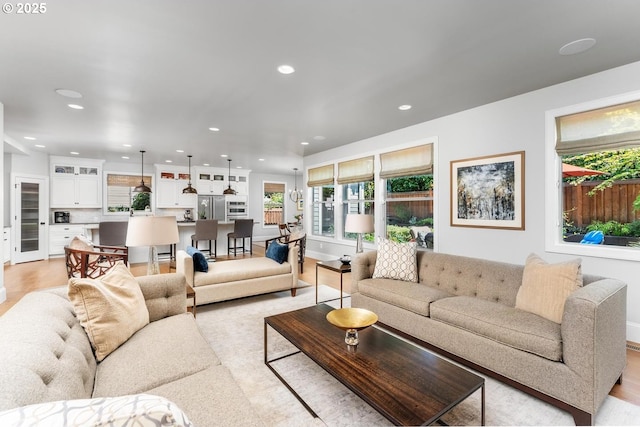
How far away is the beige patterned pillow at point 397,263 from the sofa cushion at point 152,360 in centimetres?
202

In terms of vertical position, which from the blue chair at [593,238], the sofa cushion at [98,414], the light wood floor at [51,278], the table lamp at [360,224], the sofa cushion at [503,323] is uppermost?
the table lamp at [360,224]

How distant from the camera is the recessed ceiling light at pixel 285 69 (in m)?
2.71

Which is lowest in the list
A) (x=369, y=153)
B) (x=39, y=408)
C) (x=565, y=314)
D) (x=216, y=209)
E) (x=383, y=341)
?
(x=383, y=341)

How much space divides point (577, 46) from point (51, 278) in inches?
303

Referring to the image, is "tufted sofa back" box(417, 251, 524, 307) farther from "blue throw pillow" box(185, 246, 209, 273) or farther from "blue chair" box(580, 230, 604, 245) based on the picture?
"blue throw pillow" box(185, 246, 209, 273)

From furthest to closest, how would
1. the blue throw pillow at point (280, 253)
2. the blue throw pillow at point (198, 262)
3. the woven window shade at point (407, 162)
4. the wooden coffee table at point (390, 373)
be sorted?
the woven window shade at point (407, 162) < the blue throw pillow at point (280, 253) < the blue throw pillow at point (198, 262) < the wooden coffee table at point (390, 373)

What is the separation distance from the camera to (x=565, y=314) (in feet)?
5.79

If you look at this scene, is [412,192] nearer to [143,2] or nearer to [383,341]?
[383,341]

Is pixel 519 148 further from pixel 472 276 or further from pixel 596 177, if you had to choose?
pixel 472 276

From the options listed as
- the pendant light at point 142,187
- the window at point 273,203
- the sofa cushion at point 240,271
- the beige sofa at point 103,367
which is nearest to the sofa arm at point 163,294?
the beige sofa at point 103,367

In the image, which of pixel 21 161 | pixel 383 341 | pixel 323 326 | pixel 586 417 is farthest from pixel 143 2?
pixel 21 161

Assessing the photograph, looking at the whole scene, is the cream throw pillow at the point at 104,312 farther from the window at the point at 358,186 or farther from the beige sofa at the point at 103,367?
the window at the point at 358,186

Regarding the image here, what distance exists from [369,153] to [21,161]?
762 centimetres

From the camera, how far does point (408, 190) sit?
197 inches
